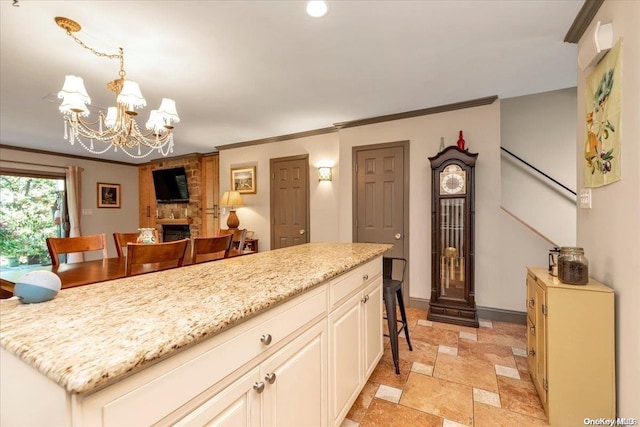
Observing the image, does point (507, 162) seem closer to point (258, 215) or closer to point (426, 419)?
point (426, 419)

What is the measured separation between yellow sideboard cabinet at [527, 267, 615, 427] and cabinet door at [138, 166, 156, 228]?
7.16 meters

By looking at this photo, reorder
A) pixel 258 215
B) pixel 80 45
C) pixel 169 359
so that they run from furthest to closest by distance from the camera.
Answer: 1. pixel 258 215
2. pixel 80 45
3. pixel 169 359

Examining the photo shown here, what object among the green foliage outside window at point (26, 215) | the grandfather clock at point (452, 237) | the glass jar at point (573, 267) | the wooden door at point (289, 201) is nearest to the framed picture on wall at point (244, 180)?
the wooden door at point (289, 201)

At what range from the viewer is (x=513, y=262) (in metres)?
3.04

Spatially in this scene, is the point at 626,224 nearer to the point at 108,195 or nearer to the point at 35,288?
the point at 35,288

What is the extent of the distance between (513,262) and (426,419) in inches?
83.2

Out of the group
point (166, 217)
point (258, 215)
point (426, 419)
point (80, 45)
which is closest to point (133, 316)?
point (426, 419)

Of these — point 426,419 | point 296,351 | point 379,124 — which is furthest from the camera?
point 379,124

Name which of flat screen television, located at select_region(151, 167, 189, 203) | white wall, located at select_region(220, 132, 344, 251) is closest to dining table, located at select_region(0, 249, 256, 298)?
white wall, located at select_region(220, 132, 344, 251)

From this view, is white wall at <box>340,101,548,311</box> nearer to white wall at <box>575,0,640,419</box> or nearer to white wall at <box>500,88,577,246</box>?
white wall at <box>500,88,577,246</box>

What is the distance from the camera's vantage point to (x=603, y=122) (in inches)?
63.1

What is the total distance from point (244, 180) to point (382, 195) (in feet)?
8.51

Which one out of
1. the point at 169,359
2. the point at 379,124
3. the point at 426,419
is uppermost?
the point at 379,124

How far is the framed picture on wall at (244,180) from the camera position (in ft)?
16.3
